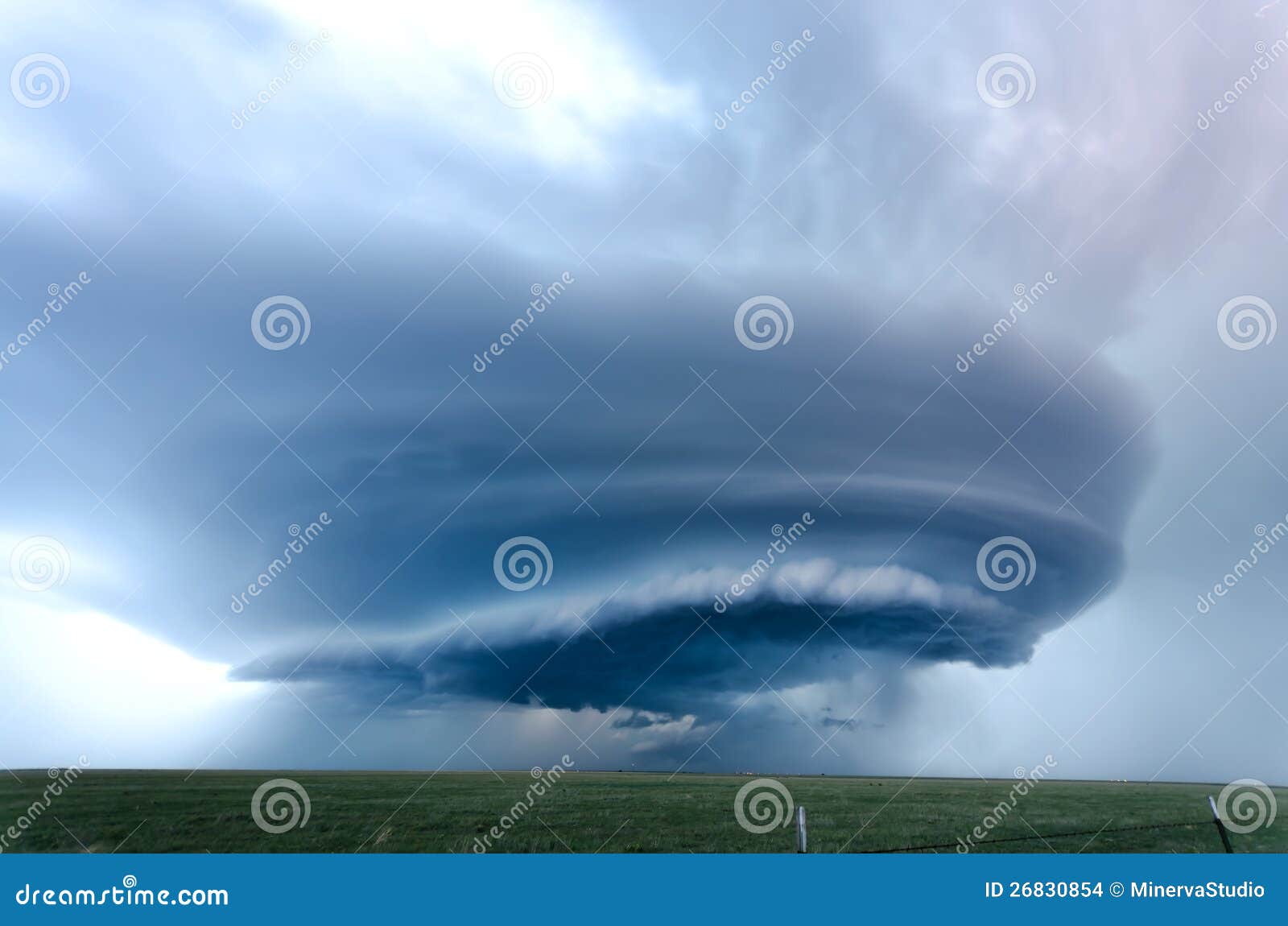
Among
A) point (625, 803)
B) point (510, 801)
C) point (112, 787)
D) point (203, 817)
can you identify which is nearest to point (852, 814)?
point (625, 803)

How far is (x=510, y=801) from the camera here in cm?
4806

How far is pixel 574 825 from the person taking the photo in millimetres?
35125

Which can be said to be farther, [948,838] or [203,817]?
[203,817]

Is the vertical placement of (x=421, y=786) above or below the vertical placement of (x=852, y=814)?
above

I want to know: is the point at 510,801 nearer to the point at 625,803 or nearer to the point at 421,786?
the point at 625,803

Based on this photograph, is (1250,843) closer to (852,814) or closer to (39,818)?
(852,814)

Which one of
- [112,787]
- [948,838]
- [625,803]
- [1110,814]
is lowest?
[948,838]

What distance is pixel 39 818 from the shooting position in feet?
115

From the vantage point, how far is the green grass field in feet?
98.4

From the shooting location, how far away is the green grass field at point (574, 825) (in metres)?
Answer: 30.0

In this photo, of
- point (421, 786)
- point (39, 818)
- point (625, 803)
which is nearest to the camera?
point (39, 818)
